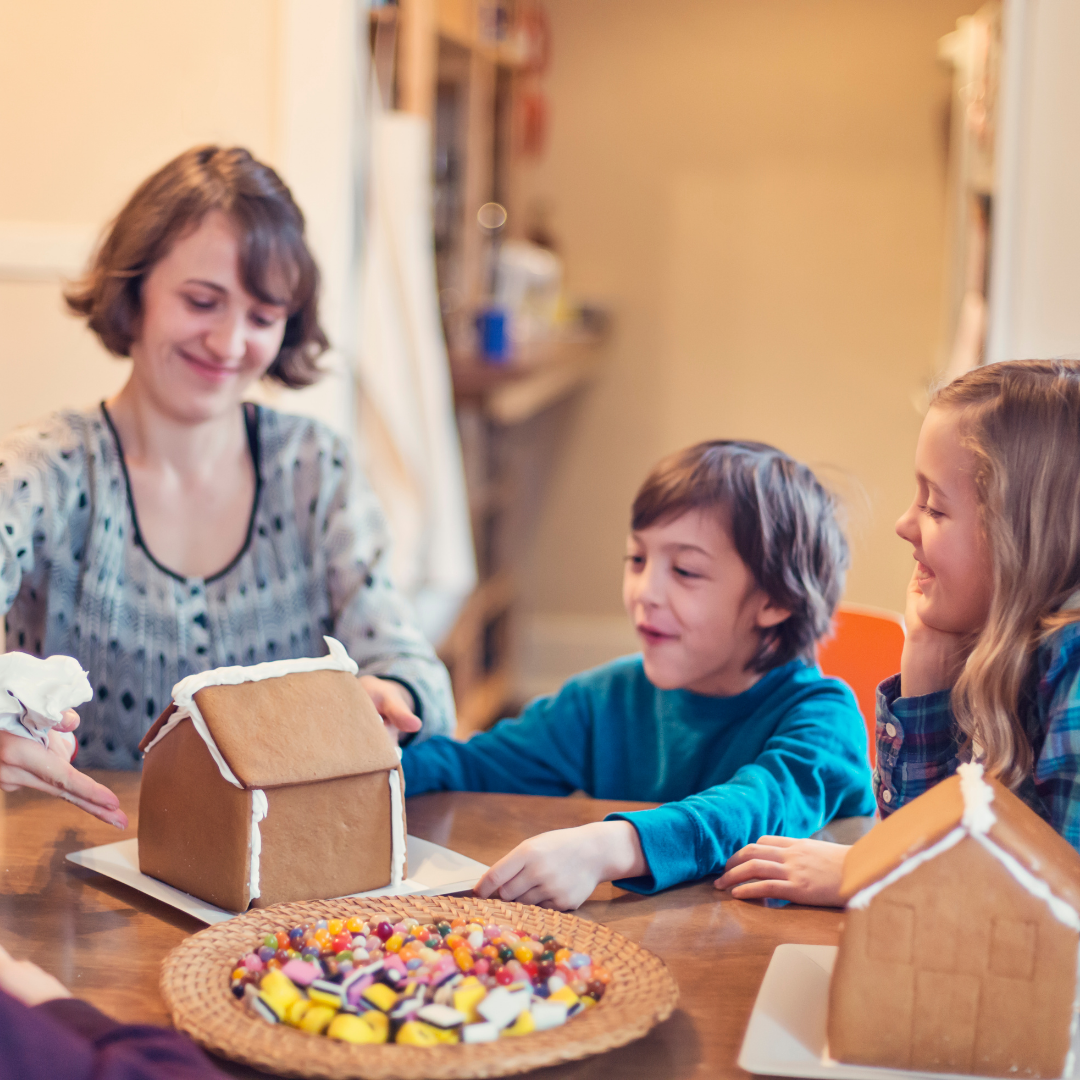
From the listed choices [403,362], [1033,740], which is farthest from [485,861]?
[403,362]

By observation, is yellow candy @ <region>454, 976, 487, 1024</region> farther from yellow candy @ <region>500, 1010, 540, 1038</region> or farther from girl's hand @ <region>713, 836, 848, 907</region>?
girl's hand @ <region>713, 836, 848, 907</region>

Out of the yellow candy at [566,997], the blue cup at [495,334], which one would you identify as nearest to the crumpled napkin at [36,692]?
the yellow candy at [566,997]

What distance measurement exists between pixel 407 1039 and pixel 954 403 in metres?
0.60

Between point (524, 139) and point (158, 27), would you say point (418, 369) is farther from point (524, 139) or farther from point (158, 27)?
point (524, 139)

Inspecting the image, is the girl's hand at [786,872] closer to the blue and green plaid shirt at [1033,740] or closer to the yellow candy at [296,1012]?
the blue and green plaid shirt at [1033,740]

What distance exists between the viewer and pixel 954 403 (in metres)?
0.94

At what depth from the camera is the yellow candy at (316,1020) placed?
0.67 metres

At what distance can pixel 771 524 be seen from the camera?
51.0 inches

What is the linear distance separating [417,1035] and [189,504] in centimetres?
94

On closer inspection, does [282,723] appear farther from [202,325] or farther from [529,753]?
[202,325]

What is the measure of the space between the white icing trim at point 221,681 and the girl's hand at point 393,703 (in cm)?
14

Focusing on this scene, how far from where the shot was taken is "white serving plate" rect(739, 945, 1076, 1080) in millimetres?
673

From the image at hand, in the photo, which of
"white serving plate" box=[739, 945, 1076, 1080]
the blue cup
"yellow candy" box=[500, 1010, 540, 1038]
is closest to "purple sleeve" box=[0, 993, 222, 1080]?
"yellow candy" box=[500, 1010, 540, 1038]

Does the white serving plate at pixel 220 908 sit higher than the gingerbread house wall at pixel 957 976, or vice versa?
the gingerbread house wall at pixel 957 976
